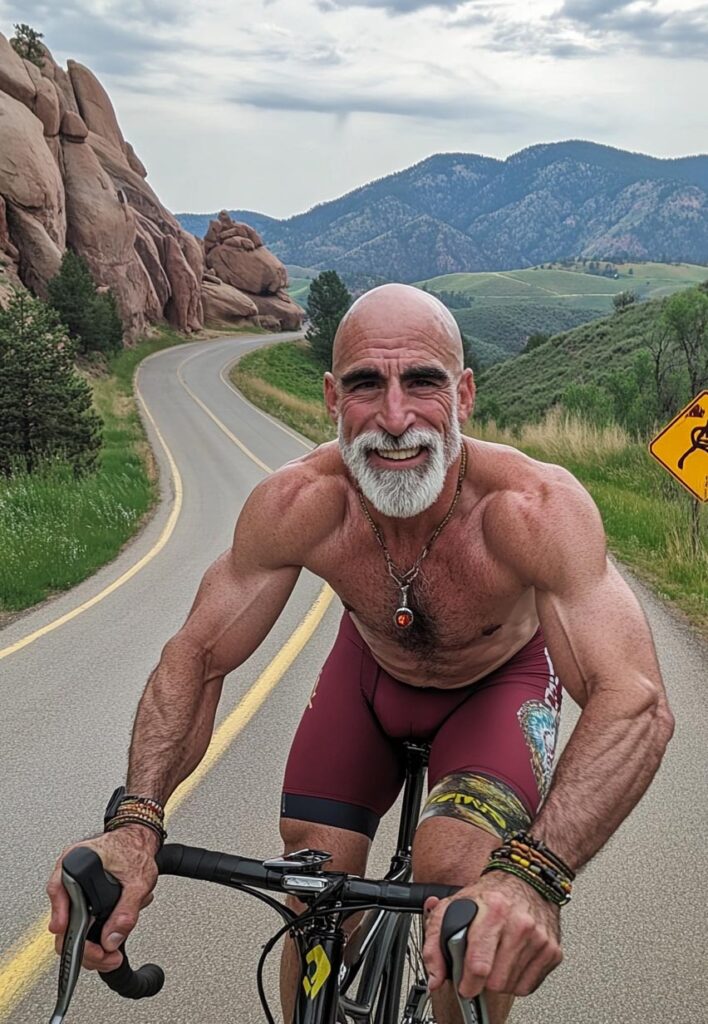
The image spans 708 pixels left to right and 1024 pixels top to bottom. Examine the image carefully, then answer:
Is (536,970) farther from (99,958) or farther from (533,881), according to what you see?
(99,958)

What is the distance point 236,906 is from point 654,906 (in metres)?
1.69

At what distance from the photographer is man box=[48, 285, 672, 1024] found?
6.26 ft

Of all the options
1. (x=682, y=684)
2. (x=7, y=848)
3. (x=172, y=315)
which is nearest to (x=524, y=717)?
(x=7, y=848)

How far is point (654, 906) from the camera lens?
3.83m

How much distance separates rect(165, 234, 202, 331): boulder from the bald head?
6665 centimetres

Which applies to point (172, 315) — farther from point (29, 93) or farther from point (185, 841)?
point (185, 841)

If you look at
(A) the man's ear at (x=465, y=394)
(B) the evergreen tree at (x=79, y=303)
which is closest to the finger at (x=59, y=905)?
(A) the man's ear at (x=465, y=394)

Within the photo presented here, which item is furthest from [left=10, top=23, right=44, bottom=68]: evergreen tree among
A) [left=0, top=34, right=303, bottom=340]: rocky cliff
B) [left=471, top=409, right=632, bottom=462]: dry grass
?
[left=471, top=409, right=632, bottom=462]: dry grass

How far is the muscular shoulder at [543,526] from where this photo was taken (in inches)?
89.1

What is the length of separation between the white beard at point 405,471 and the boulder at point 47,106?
2216 inches

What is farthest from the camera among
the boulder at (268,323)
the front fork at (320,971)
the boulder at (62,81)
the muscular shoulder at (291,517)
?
the boulder at (268,323)

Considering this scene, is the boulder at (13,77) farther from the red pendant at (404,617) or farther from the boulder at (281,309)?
the red pendant at (404,617)

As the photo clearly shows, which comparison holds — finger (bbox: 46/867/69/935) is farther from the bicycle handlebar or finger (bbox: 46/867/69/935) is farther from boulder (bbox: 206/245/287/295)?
boulder (bbox: 206/245/287/295)

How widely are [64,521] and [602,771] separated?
13423mm
